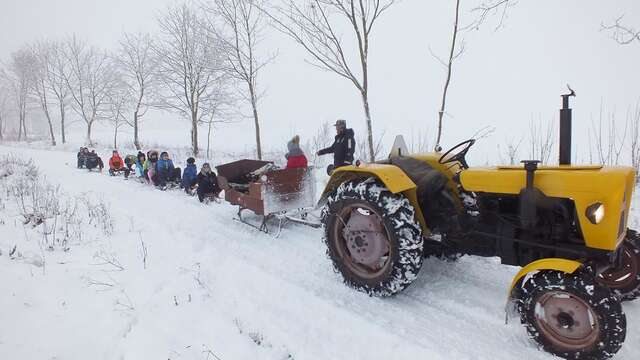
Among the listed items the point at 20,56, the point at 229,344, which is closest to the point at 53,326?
the point at 229,344

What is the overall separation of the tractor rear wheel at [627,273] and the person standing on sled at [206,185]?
6.48 metres

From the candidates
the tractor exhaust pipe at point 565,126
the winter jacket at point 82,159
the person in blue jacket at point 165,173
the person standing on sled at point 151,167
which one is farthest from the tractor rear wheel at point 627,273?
the winter jacket at point 82,159

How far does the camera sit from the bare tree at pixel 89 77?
89.7 ft

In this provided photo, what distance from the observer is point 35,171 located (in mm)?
10609

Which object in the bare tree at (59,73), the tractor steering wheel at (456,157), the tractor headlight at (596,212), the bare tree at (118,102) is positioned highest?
the bare tree at (59,73)

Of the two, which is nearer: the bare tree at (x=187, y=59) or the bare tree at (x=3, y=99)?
the bare tree at (x=187, y=59)

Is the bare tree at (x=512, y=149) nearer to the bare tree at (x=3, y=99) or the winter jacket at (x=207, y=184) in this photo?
the winter jacket at (x=207, y=184)

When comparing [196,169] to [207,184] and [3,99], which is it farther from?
[3,99]

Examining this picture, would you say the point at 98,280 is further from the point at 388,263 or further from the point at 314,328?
the point at 388,263

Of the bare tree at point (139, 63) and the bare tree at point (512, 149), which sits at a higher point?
the bare tree at point (139, 63)

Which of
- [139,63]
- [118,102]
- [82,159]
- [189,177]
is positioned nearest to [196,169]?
[189,177]

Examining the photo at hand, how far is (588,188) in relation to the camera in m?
2.35

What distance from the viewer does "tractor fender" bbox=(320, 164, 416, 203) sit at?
10.2 feet

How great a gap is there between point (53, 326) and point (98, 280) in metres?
0.89
